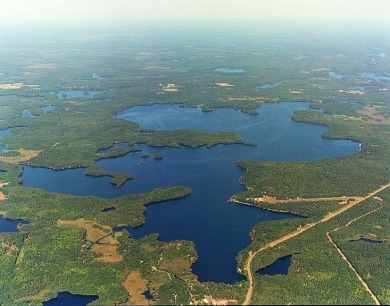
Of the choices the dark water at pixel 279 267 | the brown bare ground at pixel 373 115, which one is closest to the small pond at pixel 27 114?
the dark water at pixel 279 267

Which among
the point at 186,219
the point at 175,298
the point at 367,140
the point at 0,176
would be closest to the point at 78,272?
the point at 175,298

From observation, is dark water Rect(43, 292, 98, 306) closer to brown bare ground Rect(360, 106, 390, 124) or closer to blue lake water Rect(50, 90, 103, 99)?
brown bare ground Rect(360, 106, 390, 124)

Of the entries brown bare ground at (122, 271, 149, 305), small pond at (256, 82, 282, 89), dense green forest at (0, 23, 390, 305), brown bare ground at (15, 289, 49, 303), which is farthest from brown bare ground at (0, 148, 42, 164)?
small pond at (256, 82, 282, 89)

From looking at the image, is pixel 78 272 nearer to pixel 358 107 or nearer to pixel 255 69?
pixel 358 107

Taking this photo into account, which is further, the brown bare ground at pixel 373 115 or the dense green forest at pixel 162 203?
the brown bare ground at pixel 373 115

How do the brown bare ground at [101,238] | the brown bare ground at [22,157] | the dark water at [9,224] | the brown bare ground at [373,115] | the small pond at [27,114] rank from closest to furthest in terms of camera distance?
the brown bare ground at [101,238] < the dark water at [9,224] < the brown bare ground at [22,157] < the brown bare ground at [373,115] < the small pond at [27,114]

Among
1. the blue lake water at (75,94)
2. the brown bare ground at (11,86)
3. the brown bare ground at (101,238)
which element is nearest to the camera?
the brown bare ground at (101,238)

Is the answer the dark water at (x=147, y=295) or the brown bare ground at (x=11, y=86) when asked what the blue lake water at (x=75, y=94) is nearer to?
the brown bare ground at (x=11, y=86)
